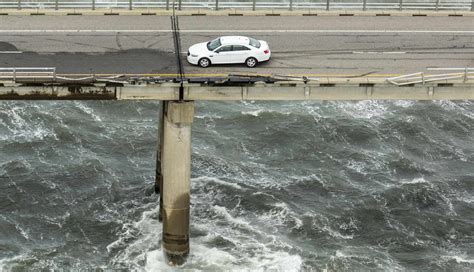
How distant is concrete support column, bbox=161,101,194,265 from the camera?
43.4 metres

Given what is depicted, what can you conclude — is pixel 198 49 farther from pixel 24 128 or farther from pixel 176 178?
pixel 24 128

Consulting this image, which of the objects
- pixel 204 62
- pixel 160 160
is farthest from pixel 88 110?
pixel 204 62

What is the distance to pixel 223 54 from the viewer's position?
4616 centimetres

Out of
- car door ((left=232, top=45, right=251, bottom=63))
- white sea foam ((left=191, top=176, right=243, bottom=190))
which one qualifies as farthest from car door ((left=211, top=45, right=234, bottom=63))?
white sea foam ((left=191, top=176, right=243, bottom=190))

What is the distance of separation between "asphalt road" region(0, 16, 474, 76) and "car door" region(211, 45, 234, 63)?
45 centimetres

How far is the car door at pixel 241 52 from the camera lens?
151 ft

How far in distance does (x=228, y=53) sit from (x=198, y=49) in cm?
151

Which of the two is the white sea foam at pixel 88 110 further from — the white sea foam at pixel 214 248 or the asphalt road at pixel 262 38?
the white sea foam at pixel 214 248

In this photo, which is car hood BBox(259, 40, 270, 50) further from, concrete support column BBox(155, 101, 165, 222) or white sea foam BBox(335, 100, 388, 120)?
white sea foam BBox(335, 100, 388, 120)

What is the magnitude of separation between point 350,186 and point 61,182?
16.5m

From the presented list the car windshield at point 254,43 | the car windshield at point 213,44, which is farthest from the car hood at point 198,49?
the car windshield at point 254,43

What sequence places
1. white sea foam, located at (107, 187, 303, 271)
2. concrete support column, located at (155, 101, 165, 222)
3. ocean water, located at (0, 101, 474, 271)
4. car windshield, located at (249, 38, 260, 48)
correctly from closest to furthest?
white sea foam, located at (107, 187, 303, 271) < car windshield, located at (249, 38, 260, 48) < ocean water, located at (0, 101, 474, 271) < concrete support column, located at (155, 101, 165, 222)

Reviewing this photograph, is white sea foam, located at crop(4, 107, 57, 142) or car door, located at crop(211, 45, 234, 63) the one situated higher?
car door, located at crop(211, 45, 234, 63)

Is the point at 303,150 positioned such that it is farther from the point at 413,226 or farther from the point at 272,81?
the point at 272,81
